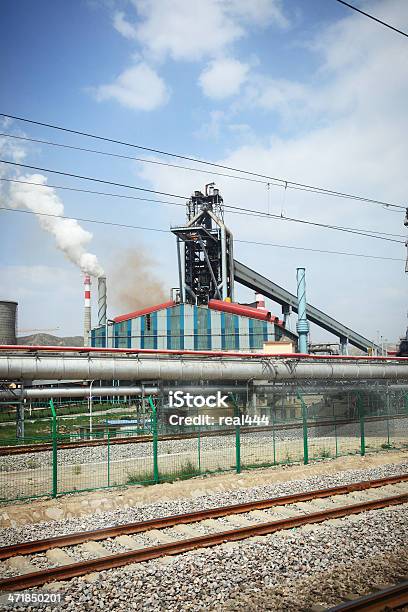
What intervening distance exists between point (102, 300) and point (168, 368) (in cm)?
3049

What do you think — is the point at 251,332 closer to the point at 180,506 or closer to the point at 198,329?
the point at 198,329

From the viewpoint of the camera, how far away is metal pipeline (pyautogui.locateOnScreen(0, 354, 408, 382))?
76.9 ft

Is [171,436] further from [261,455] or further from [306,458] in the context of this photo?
[306,458]

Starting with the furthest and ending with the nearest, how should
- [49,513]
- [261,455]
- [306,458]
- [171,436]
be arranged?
[171,436] → [261,455] → [306,458] → [49,513]

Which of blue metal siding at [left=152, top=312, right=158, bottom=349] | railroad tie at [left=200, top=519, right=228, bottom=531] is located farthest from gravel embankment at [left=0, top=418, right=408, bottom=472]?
blue metal siding at [left=152, top=312, right=158, bottom=349]

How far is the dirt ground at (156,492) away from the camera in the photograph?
38.0ft

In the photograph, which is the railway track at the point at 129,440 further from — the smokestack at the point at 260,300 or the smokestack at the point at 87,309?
the smokestack at the point at 260,300

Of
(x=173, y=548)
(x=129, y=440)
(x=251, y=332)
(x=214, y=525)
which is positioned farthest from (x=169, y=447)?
(x=251, y=332)

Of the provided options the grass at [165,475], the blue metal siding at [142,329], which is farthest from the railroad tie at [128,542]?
the blue metal siding at [142,329]

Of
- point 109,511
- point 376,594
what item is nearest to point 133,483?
point 109,511

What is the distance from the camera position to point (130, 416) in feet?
94.7

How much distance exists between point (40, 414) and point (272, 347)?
16.4 m

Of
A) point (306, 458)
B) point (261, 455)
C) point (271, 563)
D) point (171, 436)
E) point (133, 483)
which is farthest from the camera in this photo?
point (171, 436)

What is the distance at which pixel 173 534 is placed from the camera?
9.76 metres
